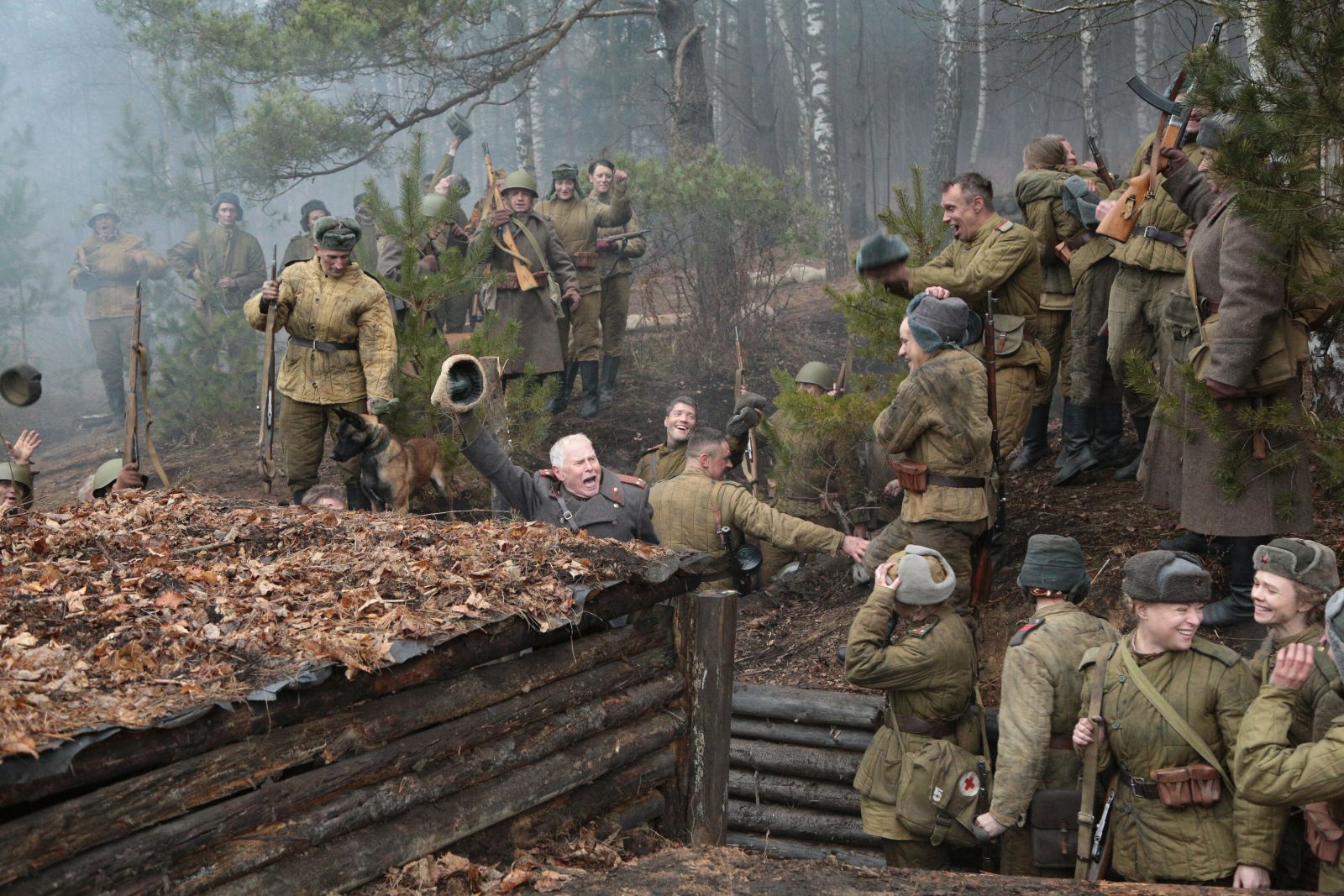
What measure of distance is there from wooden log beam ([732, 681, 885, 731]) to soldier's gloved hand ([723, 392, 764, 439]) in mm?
2359

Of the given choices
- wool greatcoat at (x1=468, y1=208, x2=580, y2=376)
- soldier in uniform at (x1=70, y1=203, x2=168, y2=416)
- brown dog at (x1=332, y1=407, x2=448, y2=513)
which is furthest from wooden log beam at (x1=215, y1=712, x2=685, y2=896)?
soldier in uniform at (x1=70, y1=203, x2=168, y2=416)


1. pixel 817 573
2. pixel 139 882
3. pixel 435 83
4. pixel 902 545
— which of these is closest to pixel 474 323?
pixel 435 83

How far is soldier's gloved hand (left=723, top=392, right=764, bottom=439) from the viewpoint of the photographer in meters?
8.41

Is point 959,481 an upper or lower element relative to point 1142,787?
upper

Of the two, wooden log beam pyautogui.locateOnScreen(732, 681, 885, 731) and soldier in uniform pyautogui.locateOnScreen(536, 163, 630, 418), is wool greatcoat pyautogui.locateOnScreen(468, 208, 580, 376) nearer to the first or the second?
soldier in uniform pyautogui.locateOnScreen(536, 163, 630, 418)

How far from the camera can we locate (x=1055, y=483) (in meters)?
8.05

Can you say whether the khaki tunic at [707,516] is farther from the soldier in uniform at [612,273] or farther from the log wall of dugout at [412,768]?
the soldier in uniform at [612,273]

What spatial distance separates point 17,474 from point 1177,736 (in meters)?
6.55

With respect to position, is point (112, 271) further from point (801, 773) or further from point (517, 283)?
point (801, 773)

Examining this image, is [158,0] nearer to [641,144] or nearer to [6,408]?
[6,408]

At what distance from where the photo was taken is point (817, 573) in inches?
333

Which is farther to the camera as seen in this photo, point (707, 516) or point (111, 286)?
point (111, 286)

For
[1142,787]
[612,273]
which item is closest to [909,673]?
[1142,787]

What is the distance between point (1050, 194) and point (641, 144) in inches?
1094
